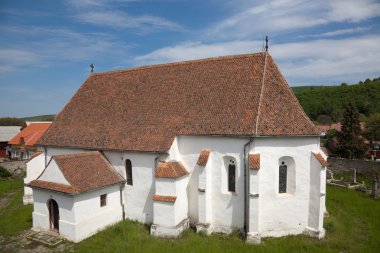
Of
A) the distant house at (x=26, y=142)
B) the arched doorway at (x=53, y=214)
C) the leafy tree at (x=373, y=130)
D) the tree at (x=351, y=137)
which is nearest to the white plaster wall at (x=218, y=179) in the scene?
the arched doorway at (x=53, y=214)

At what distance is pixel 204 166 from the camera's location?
1662 centimetres

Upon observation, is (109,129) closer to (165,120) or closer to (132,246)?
(165,120)

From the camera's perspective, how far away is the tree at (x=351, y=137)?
40.0 metres

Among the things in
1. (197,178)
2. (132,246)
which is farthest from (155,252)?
(197,178)

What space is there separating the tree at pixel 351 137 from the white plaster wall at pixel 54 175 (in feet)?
121

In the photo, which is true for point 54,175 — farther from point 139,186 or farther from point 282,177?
point 282,177

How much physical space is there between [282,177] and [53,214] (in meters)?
14.0

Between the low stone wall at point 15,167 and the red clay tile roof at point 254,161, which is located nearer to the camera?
the red clay tile roof at point 254,161

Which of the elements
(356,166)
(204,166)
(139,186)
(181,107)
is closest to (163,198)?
(139,186)

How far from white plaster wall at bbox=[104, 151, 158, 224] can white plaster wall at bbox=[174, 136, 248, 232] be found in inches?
88.6

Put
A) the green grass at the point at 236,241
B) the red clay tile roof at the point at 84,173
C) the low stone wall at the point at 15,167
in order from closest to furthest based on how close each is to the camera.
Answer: the green grass at the point at 236,241 < the red clay tile roof at the point at 84,173 < the low stone wall at the point at 15,167

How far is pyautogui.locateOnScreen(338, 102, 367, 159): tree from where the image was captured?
40031mm

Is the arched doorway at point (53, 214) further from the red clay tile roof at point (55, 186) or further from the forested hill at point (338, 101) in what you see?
the forested hill at point (338, 101)

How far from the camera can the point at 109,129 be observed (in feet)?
67.8
